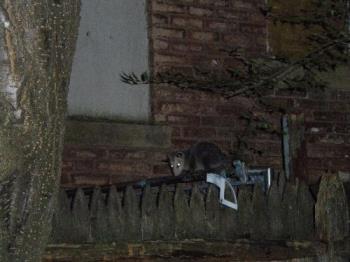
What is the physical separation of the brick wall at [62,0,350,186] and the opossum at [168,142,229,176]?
0.45 m

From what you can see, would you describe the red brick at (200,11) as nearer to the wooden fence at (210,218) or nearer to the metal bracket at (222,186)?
the wooden fence at (210,218)

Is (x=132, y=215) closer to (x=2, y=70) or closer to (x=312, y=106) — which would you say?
(x=2, y=70)

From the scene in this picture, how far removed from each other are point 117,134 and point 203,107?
33.2 inches

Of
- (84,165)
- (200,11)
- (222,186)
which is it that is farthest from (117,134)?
(222,186)

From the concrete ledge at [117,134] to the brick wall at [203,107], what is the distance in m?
0.04

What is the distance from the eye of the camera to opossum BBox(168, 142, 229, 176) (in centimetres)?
581

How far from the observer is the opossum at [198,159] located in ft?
19.1

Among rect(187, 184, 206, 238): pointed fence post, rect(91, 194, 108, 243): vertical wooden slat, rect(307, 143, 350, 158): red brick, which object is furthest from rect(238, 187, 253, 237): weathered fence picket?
rect(307, 143, 350, 158): red brick

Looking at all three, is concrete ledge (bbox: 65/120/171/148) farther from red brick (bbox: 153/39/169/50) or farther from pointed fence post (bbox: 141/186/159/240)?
pointed fence post (bbox: 141/186/159/240)

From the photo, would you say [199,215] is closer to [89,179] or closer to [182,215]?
[182,215]

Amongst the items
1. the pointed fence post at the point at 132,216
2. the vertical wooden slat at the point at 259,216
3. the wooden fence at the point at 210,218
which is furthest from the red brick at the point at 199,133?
the pointed fence post at the point at 132,216

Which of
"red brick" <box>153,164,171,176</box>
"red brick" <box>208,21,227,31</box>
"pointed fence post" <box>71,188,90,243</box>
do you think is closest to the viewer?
"pointed fence post" <box>71,188,90,243</box>

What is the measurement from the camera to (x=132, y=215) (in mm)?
4363

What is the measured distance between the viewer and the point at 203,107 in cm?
671
